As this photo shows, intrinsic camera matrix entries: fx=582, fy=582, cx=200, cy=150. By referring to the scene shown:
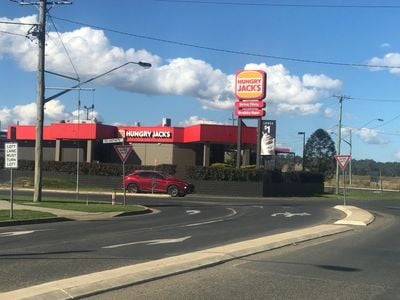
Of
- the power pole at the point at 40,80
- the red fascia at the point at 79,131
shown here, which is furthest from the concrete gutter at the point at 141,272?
the red fascia at the point at 79,131

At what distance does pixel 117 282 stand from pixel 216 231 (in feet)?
27.5

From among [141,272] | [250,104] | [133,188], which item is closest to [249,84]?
[250,104]

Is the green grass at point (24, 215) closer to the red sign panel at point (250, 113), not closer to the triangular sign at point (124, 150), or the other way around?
the triangular sign at point (124, 150)

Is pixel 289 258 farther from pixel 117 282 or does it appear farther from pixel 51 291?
pixel 51 291

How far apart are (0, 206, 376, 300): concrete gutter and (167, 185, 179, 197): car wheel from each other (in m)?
25.6

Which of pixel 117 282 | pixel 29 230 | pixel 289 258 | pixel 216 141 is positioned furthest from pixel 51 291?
pixel 216 141

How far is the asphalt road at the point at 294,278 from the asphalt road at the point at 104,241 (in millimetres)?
1619

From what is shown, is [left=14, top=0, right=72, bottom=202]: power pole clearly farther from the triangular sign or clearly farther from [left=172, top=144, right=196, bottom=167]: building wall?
[left=172, top=144, right=196, bottom=167]: building wall

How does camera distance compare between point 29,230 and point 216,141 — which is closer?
point 29,230

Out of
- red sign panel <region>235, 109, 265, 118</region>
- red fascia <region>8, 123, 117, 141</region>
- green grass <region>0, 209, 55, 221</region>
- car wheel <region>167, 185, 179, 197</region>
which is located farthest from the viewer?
red fascia <region>8, 123, 117, 141</region>

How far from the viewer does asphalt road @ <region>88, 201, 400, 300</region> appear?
7.95m

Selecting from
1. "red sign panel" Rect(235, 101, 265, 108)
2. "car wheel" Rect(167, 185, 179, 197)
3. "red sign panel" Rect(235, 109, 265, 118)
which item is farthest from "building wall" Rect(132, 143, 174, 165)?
"car wheel" Rect(167, 185, 179, 197)

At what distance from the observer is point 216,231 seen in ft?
54.1

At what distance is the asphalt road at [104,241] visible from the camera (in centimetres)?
957
